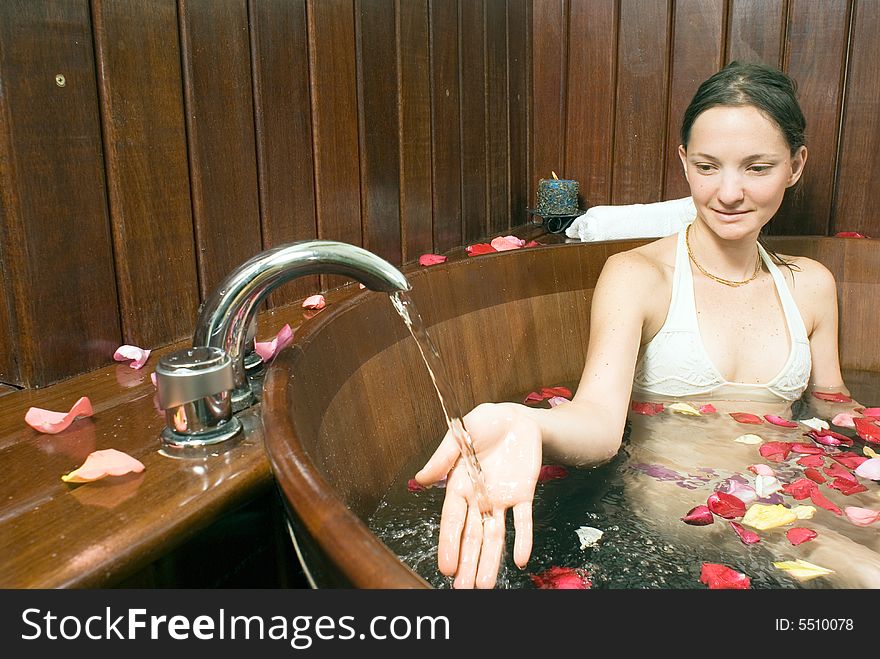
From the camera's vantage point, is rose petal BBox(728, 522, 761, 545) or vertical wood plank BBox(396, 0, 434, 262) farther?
vertical wood plank BBox(396, 0, 434, 262)

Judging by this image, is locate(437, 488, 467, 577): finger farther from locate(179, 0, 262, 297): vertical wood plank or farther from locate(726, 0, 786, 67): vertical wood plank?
locate(726, 0, 786, 67): vertical wood plank

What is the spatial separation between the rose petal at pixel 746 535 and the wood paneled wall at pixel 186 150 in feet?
3.02

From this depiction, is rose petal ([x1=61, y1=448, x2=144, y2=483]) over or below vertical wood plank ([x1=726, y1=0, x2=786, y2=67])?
below

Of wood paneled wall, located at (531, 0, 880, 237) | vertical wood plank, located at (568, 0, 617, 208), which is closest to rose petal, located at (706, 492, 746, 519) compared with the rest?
wood paneled wall, located at (531, 0, 880, 237)

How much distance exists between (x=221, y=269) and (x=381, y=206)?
566 mm

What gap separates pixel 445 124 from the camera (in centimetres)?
212

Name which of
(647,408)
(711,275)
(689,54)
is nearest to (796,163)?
(711,275)

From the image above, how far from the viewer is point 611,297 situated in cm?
157

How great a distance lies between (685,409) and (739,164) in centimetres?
51

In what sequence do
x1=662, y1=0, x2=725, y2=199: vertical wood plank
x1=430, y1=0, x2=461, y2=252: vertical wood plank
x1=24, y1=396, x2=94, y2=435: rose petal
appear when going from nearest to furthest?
x1=24, y1=396, x2=94, y2=435: rose petal
x1=430, y1=0, x2=461, y2=252: vertical wood plank
x1=662, y1=0, x2=725, y2=199: vertical wood plank

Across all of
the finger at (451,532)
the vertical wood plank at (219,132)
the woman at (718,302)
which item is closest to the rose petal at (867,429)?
the woman at (718,302)

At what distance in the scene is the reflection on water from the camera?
3.64 feet

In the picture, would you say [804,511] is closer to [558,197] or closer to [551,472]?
[551,472]

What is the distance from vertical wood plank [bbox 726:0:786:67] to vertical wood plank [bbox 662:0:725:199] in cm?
4
